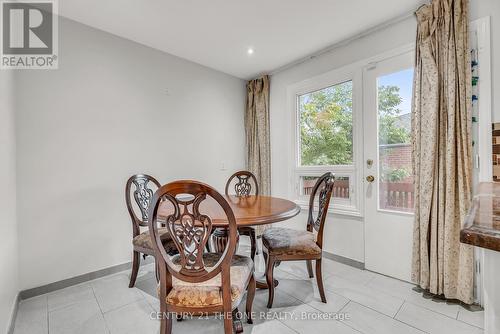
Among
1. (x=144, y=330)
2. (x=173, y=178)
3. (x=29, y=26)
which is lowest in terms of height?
(x=144, y=330)

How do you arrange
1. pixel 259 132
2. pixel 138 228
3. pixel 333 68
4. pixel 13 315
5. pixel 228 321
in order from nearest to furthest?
1. pixel 228 321
2. pixel 13 315
3. pixel 138 228
4. pixel 333 68
5. pixel 259 132

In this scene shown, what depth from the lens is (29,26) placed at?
6.97 ft

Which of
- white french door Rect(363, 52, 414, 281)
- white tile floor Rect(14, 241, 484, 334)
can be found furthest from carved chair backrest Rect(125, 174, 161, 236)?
white french door Rect(363, 52, 414, 281)

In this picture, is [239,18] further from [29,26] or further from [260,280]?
[260,280]

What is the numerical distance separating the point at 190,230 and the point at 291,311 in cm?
112

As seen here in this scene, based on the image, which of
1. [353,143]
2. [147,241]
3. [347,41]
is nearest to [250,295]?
[147,241]

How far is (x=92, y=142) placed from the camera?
7.84ft

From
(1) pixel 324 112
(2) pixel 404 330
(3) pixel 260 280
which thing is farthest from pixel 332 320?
(1) pixel 324 112

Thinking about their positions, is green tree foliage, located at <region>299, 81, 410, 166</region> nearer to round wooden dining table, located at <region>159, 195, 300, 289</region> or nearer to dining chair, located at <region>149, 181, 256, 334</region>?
round wooden dining table, located at <region>159, 195, 300, 289</region>

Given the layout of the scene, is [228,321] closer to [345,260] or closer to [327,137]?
[345,260]

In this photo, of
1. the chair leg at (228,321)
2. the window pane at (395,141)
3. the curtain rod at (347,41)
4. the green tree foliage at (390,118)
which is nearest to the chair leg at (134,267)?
the chair leg at (228,321)

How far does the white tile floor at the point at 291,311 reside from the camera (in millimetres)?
1638

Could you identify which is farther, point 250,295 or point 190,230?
point 250,295

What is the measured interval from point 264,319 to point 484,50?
2577 mm
